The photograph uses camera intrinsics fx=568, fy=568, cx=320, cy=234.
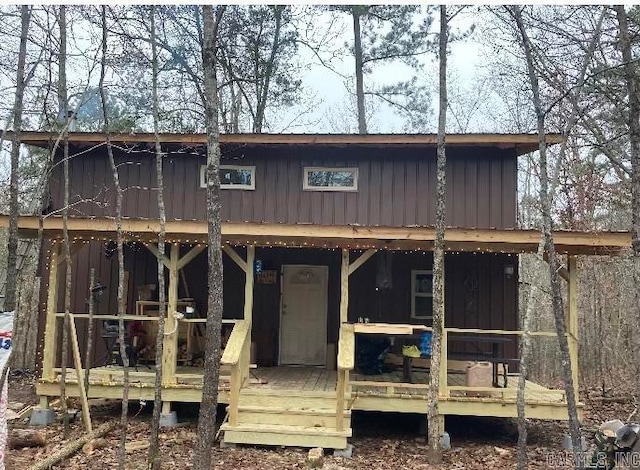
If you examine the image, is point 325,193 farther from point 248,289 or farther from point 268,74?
point 268,74

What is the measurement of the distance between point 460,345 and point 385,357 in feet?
4.81

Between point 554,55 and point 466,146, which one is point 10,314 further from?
point 554,55

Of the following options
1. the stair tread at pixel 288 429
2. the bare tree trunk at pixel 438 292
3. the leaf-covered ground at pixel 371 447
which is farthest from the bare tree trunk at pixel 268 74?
the stair tread at pixel 288 429

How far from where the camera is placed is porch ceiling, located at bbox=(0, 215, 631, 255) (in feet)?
25.9

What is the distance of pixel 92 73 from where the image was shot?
9086 millimetres

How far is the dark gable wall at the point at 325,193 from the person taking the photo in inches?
414

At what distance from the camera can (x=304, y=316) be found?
10.7 m

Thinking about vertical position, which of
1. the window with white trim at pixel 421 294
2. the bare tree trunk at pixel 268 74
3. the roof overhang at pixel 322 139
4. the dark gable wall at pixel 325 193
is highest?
the bare tree trunk at pixel 268 74

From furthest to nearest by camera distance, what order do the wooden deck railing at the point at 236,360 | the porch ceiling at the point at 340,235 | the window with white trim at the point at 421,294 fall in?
the window with white trim at the point at 421,294 < the porch ceiling at the point at 340,235 < the wooden deck railing at the point at 236,360

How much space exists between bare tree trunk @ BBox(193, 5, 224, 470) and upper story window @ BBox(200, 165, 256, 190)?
4.57m

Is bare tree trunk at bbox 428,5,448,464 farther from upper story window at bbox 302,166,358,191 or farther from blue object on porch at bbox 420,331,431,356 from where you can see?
upper story window at bbox 302,166,358,191

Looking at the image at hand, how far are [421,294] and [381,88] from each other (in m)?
10.1

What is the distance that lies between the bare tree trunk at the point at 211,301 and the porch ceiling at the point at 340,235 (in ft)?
6.65

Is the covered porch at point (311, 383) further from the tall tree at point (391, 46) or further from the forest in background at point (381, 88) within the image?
the tall tree at point (391, 46)
